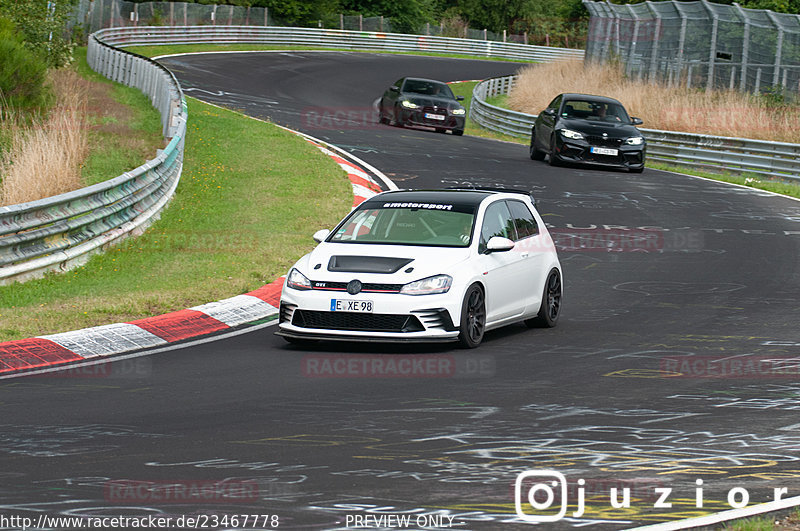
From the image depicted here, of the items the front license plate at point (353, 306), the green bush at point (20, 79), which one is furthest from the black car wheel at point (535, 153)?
the front license plate at point (353, 306)

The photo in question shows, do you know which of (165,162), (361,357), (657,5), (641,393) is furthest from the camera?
(657,5)

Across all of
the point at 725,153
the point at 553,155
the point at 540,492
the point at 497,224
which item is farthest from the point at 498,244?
the point at 725,153

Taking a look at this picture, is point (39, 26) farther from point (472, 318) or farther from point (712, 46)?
point (472, 318)

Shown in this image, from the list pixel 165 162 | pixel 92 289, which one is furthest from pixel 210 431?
pixel 165 162

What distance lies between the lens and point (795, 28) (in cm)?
3703

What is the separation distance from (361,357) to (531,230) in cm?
309

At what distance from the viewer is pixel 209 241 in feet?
54.6

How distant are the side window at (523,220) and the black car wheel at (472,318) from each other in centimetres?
155

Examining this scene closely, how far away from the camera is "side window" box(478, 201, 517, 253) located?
38.8ft

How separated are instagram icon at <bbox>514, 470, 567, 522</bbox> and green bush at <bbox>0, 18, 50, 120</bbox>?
1813cm

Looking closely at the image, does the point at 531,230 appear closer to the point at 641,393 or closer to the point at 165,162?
the point at 641,393

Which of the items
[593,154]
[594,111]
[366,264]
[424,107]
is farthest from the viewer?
[424,107]

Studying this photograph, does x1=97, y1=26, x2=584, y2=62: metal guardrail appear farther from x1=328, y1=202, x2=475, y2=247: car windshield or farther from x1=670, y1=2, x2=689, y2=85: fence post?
x1=328, y1=202, x2=475, y2=247: car windshield

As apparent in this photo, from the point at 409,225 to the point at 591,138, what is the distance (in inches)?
660
